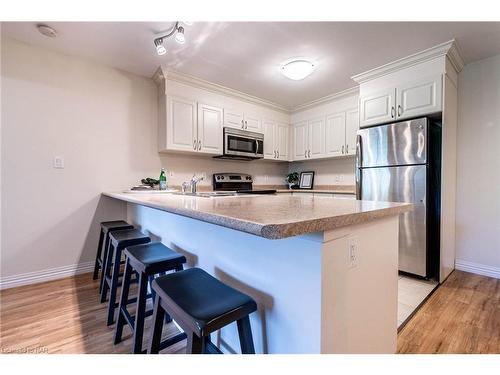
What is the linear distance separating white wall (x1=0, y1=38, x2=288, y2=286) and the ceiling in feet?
0.70

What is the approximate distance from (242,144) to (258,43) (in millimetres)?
1471

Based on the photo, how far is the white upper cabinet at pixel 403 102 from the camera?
7.66ft

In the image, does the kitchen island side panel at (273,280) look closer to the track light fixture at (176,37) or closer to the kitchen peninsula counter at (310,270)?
the kitchen peninsula counter at (310,270)

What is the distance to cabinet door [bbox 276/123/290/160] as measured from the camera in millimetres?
4082

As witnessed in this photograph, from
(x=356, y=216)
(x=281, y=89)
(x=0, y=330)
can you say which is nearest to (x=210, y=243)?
(x=356, y=216)

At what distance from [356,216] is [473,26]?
7.95 ft

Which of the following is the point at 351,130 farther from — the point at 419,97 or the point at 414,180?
the point at 414,180

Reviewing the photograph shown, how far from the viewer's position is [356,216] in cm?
80

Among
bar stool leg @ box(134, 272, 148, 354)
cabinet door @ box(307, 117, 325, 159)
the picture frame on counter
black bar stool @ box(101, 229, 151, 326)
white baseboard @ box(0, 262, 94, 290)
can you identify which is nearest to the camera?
bar stool leg @ box(134, 272, 148, 354)

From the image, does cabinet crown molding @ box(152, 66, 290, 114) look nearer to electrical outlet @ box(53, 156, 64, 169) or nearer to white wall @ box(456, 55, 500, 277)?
electrical outlet @ box(53, 156, 64, 169)

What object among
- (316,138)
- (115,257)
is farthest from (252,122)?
(115,257)

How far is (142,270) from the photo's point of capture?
128cm

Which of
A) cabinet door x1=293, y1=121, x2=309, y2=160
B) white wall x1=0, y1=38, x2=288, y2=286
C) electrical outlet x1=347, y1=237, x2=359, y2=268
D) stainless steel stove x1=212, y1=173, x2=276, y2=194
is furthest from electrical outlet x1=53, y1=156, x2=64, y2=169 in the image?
cabinet door x1=293, y1=121, x2=309, y2=160
